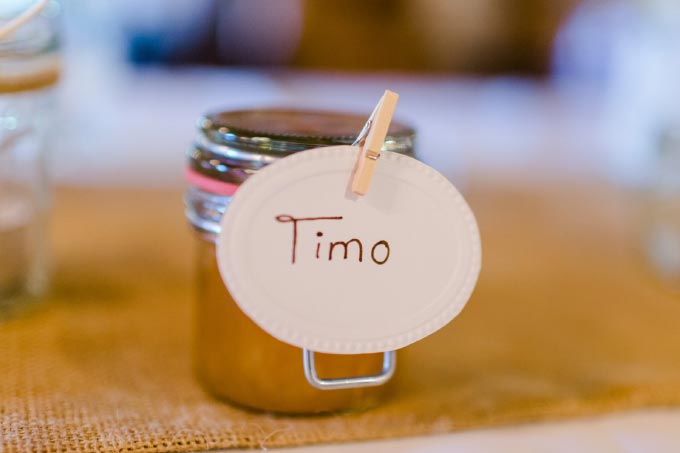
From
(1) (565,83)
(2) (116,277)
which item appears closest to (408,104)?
(1) (565,83)

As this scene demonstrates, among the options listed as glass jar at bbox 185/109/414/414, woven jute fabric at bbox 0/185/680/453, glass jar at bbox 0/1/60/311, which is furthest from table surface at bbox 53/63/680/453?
glass jar at bbox 185/109/414/414

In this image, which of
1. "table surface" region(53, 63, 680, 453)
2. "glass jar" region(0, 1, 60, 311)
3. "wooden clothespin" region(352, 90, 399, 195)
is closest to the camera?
"wooden clothespin" region(352, 90, 399, 195)

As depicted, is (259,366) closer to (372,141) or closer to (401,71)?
(372,141)

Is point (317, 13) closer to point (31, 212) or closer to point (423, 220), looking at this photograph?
point (31, 212)

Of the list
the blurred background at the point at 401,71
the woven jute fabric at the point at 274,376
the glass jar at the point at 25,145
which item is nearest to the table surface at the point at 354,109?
the blurred background at the point at 401,71

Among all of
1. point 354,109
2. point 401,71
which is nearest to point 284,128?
point 354,109

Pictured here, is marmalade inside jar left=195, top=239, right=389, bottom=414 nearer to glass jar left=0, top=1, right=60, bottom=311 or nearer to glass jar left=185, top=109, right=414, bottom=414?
glass jar left=185, top=109, right=414, bottom=414

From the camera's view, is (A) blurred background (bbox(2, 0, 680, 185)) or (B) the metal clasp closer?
(B) the metal clasp
